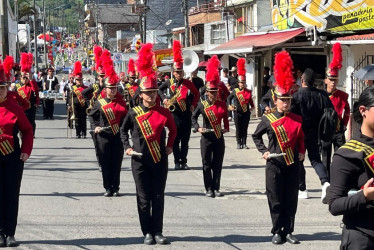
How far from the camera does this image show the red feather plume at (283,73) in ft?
27.7

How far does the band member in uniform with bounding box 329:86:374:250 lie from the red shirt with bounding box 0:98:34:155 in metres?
4.33

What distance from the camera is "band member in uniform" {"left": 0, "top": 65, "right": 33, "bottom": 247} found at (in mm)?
7973

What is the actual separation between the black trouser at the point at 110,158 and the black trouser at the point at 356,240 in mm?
6974

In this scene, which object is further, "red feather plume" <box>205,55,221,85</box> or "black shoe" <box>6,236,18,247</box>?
"red feather plume" <box>205,55,221,85</box>

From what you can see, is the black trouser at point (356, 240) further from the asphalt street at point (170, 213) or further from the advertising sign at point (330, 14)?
the advertising sign at point (330, 14)

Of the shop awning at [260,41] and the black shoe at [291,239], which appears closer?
the black shoe at [291,239]

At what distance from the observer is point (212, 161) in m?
11.3

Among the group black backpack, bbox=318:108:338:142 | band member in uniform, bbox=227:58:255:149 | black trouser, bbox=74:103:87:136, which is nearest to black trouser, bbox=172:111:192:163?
band member in uniform, bbox=227:58:255:149

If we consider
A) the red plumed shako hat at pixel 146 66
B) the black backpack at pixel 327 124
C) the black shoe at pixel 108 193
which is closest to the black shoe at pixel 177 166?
the black shoe at pixel 108 193

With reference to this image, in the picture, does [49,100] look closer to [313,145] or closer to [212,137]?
[212,137]

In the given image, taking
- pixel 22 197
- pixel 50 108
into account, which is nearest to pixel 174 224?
pixel 22 197

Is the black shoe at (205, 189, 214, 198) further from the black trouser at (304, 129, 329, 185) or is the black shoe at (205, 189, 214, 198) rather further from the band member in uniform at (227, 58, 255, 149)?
the band member in uniform at (227, 58, 255, 149)

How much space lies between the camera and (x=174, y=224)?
927 centimetres

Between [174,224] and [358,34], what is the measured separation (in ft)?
36.8
